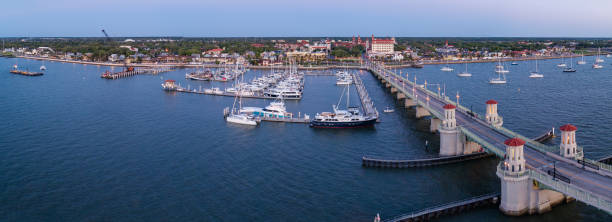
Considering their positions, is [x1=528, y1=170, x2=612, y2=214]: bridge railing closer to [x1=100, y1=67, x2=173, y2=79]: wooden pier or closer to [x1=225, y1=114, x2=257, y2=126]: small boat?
[x1=225, y1=114, x2=257, y2=126]: small boat

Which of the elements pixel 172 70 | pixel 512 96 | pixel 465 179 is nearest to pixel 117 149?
pixel 465 179

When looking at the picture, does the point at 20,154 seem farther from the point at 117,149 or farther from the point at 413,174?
the point at 413,174

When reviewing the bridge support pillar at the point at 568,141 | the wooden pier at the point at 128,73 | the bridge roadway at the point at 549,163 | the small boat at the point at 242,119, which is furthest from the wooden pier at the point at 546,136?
the wooden pier at the point at 128,73

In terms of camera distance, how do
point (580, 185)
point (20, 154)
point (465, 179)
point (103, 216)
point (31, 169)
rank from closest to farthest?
point (580, 185) → point (103, 216) → point (465, 179) → point (31, 169) → point (20, 154)

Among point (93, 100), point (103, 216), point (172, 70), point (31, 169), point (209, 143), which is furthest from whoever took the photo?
point (172, 70)

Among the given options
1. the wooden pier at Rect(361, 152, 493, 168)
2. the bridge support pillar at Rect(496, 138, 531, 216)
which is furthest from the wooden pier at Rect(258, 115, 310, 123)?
the bridge support pillar at Rect(496, 138, 531, 216)

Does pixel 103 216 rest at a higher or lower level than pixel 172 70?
lower

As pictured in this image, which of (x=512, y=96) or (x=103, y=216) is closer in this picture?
(x=103, y=216)
